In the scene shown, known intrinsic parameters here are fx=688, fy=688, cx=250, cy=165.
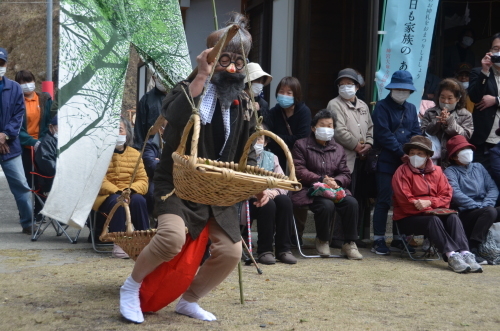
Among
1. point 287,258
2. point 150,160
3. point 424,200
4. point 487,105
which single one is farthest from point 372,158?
point 150,160

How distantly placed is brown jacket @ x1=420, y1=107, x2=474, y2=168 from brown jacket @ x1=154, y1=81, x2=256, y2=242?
3937 mm

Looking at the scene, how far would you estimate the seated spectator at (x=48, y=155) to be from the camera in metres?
7.62

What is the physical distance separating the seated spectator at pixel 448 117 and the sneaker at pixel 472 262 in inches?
55.1

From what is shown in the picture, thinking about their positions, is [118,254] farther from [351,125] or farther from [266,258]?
[351,125]

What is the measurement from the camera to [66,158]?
6.27 meters

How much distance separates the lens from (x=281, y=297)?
16.7 feet

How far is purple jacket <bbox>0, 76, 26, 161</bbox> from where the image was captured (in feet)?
25.9

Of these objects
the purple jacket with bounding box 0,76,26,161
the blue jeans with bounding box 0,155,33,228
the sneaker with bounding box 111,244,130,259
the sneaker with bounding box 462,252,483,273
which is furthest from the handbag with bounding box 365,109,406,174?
the purple jacket with bounding box 0,76,26,161

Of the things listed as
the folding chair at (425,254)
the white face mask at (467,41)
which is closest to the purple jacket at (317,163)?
the folding chair at (425,254)

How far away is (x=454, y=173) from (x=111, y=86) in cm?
376

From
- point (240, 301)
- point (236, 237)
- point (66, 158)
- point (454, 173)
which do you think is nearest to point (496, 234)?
point (454, 173)

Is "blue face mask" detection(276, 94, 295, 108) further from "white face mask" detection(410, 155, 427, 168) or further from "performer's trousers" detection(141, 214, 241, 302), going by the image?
"performer's trousers" detection(141, 214, 241, 302)

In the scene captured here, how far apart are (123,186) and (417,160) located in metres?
3.06

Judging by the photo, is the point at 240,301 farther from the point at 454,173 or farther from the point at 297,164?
the point at 454,173
